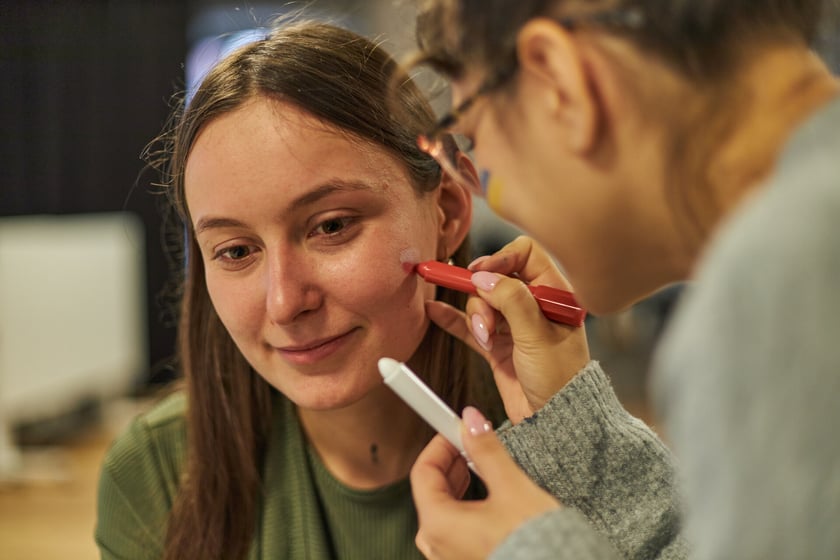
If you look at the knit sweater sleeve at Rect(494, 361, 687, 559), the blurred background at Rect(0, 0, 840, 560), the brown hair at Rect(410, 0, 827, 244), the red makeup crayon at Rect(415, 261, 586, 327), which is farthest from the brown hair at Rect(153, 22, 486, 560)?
the blurred background at Rect(0, 0, 840, 560)

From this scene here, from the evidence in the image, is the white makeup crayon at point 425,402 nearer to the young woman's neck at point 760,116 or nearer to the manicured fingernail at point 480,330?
the manicured fingernail at point 480,330

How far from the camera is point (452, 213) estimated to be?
1.00 m

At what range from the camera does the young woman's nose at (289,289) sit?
2.68 feet

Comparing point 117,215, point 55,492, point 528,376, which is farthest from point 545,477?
point 117,215

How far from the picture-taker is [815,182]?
15.8 inches

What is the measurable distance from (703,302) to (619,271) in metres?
0.19

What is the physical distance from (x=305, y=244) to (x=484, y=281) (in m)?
0.20

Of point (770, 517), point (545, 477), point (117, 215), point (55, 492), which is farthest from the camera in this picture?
point (117, 215)

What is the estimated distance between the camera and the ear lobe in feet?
1.67

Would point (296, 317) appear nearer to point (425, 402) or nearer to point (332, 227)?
point (332, 227)

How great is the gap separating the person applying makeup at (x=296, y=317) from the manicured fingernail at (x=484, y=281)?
0.25 ft

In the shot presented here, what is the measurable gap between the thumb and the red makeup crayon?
21cm

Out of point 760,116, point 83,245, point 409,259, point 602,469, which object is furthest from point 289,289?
point 83,245

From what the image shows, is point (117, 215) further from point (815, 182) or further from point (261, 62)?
point (815, 182)
